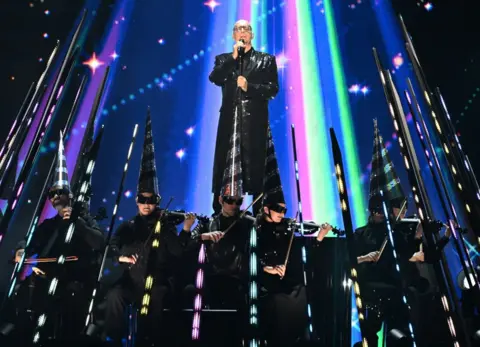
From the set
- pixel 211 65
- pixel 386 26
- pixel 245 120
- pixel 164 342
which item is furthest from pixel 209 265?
pixel 386 26

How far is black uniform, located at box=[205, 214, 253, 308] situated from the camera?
2926mm

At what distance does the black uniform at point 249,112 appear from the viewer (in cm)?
428

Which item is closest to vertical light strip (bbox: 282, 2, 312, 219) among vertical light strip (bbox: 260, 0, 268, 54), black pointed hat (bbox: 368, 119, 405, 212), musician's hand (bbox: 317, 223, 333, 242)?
vertical light strip (bbox: 260, 0, 268, 54)

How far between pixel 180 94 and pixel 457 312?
4813mm

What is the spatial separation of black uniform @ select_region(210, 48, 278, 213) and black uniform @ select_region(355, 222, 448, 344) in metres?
1.26

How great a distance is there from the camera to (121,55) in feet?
18.6

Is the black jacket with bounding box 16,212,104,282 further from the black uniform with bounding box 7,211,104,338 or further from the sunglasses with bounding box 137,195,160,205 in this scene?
the sunglasses with bounding box 137,195,160,205

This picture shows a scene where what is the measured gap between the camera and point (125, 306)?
2.91 metres

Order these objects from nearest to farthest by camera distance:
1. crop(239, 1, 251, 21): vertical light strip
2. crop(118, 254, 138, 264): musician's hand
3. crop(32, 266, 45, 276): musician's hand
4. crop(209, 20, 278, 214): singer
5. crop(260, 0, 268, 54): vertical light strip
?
crop(118, 254, 138, 264): musician's hand
crop(32, 266, 45, 276): musician's hand
crop(209, 20, 278, 214): singer
crop(260, 0, 268, 54): vertical light strip
crop(239, 1, 251, 21): vertical light strip

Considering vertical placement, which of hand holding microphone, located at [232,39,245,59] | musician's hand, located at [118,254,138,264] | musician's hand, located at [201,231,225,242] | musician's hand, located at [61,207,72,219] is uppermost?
hand holding microphone, located at [232,39,245,59]

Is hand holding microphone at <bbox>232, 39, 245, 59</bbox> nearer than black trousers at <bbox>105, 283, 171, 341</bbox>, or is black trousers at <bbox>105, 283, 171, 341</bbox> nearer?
black trousers at <bbox>105, 283, 171, 341</bbox>

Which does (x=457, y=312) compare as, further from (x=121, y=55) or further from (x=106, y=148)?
(x=121, y=55)

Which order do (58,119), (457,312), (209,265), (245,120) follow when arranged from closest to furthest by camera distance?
1. (457,312)
2. (209,265)
3. (245,120)
4. (58,119)

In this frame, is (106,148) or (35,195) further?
(106,148)
